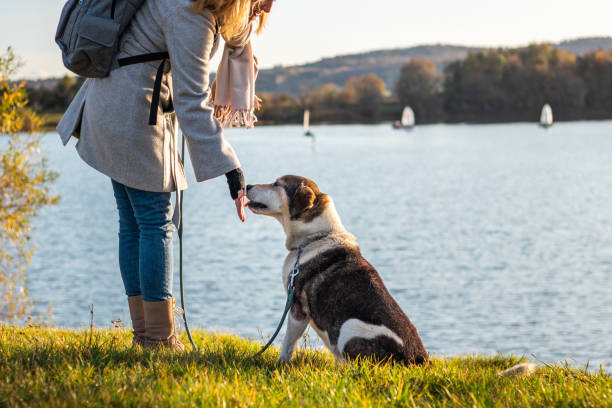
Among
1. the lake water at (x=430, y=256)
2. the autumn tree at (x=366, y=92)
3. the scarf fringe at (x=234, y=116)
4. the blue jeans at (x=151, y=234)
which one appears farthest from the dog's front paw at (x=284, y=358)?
the autumn tree at (x=366, y=92)

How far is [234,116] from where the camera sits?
13.4 feet

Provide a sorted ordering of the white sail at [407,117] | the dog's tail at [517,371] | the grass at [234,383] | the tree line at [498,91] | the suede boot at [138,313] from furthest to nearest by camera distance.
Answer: the tree line at [498,91]
the white sail at [407,117]
the suede boot at [138,313]
the dog's tail at [517,371]
the grass at [234,383]

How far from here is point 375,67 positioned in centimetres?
14088

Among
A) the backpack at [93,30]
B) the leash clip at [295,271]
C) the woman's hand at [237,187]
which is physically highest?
the backpack at [93,30]

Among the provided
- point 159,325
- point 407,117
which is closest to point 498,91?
point 407,117

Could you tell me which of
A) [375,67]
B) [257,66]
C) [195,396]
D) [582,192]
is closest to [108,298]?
[257,66]

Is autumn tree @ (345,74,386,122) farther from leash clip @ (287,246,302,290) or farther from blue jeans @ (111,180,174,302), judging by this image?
blue jeans @ (111,180,174,302)

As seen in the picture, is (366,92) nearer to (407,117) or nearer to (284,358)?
(407,117)

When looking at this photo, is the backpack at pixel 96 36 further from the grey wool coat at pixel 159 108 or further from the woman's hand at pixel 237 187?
the woman's hand at pixel 237 187

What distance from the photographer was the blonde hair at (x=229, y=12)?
332cm

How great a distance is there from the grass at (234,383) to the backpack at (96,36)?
1386 mm

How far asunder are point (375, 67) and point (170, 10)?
14136 cm

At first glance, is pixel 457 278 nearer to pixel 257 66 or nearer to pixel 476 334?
pixel 476 334

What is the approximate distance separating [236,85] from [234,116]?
202 mm
